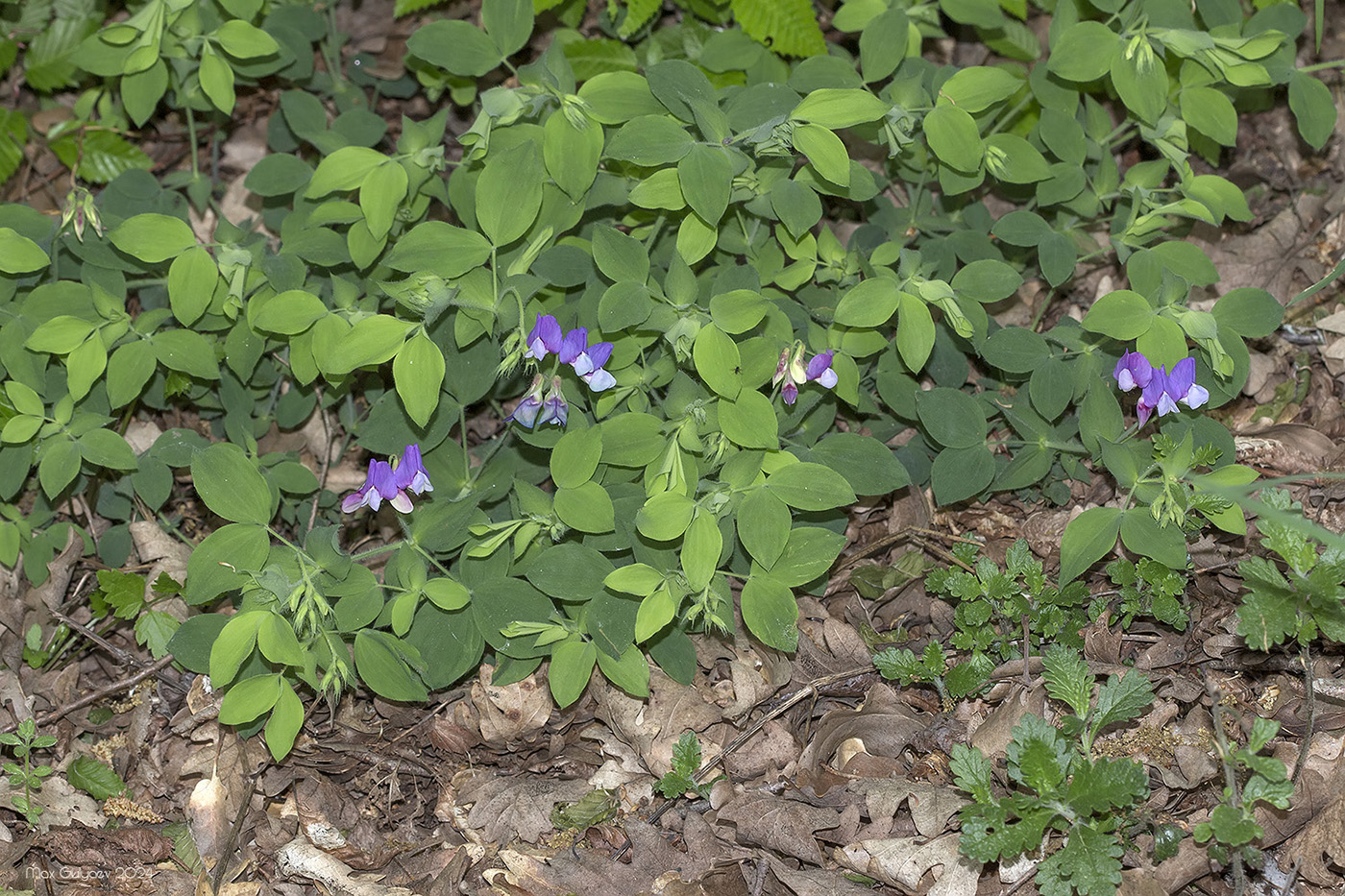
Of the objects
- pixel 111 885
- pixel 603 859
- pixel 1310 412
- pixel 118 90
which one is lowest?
pixel 111 885

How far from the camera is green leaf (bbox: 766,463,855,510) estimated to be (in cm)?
281

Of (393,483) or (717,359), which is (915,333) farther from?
(393,483)

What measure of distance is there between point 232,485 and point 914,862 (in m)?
2.05

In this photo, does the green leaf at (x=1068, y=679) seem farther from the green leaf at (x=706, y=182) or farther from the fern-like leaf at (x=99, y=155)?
the fern-like leaf at (x=99, y=155)

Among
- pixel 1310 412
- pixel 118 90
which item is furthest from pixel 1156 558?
pixel 118 90

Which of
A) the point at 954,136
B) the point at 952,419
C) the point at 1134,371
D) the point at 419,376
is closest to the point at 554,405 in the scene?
the point at 419,376

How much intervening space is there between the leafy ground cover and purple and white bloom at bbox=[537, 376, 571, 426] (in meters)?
0.01

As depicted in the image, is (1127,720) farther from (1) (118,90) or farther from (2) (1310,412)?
(1) (118,90)

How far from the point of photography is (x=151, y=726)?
3266mm

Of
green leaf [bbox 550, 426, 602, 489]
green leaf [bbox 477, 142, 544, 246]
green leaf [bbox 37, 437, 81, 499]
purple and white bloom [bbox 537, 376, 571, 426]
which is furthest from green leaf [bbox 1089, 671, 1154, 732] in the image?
green leaf [bbox 37, 437, 81, 499]

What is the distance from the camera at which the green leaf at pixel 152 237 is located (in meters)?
3.23

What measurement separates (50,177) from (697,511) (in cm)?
336

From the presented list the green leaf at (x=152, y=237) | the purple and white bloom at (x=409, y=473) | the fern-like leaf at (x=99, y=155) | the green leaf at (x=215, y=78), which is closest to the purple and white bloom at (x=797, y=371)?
the purple and white bloom at (x=409, y=473)

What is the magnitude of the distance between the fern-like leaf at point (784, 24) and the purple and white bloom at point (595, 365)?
1559 mm
